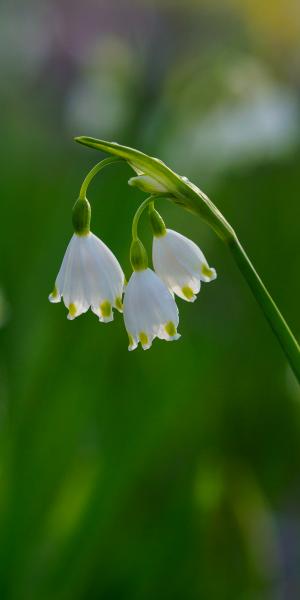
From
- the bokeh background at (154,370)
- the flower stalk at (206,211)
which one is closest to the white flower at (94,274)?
the flower stalk at (206,211)

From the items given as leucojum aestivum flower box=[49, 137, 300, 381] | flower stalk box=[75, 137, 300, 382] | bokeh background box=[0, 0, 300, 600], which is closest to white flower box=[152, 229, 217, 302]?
leucojum aestivum flower box=[49, 137, 300, 381]

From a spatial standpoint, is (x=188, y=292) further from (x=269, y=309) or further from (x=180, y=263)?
(x=269, y=309)

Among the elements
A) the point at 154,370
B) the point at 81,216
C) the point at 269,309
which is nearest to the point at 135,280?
the point at 81,216

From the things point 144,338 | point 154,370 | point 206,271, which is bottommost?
point 154,370

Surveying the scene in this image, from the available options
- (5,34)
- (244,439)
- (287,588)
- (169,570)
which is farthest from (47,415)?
(5,34)

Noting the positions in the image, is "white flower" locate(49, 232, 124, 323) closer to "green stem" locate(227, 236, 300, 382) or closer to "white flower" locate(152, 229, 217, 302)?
"white flower" locate(152, 229, 217, 302)

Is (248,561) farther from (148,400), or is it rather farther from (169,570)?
(148,400)
